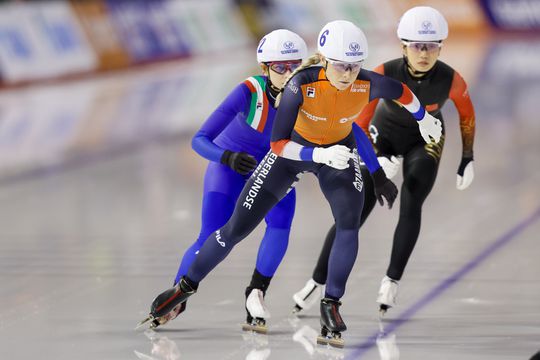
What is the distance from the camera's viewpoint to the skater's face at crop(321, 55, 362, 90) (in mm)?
4379

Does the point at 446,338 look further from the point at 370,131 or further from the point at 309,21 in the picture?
the point at 309,21

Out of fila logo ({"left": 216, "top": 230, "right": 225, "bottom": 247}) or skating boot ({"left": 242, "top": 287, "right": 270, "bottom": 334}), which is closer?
fila logo ({"left": 216, "top": 230, "right": 225, "bottom": 247})

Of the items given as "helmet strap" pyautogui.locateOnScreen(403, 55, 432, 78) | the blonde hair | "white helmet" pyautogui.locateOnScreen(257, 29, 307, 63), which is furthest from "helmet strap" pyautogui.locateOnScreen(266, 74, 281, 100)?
"helmet strap" pyautogui.locateOnScreen(403, 55, 432, 78)

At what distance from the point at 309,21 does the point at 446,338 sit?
77.3ft

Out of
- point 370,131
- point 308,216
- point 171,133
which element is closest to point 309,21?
point 171,133

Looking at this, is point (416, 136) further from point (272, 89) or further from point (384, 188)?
point (272, 89)

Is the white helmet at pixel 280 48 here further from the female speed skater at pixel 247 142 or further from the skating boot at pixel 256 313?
the skating boot at pixel 256 313

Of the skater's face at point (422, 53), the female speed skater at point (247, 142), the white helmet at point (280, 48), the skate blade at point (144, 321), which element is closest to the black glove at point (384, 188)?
the female speed skater at point (247, 142)

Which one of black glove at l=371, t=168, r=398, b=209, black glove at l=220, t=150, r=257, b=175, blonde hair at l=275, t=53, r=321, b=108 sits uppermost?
blonde hair at l=275, t=53, r=321, b=108

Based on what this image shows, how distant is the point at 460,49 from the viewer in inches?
944

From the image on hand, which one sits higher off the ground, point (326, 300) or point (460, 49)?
point (326, 300)

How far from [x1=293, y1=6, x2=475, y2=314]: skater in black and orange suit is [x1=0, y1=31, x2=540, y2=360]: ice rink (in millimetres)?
161

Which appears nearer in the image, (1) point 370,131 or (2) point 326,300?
(2) point 326,300

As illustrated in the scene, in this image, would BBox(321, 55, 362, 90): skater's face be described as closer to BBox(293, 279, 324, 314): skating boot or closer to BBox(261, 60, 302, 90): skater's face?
BBox(261, 60, 302, 90): skater's face
